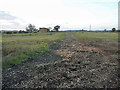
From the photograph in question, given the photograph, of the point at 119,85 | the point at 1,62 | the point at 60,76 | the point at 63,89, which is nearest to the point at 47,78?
the point at 60,76

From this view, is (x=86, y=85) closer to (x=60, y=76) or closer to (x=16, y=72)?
(x=60, y=76)

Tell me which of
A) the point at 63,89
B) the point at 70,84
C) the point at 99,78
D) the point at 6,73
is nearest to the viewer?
the point at 63,89

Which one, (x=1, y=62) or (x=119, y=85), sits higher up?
(x=1, y=62)

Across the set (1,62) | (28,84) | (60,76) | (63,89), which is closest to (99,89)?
(63,89)

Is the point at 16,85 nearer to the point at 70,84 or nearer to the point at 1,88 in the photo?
the point at 1,88

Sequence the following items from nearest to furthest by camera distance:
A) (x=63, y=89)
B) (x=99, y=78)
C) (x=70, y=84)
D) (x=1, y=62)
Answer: (x=63, y=89)
(x=70, y=84)
(x=99, y=78)
(x=1, y=62)

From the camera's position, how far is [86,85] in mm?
4035

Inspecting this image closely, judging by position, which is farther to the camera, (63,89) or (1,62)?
(1,62)

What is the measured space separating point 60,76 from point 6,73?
3098 mm

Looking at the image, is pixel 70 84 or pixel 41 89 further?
pixel 70 84

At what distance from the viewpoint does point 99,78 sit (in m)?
4.58

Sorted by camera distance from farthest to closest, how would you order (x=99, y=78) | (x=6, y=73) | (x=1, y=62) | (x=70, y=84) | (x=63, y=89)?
(x=1, y=62), (x=6, y=73), (x=99, y=78), (x=70, y=84), (x=63, y=89)

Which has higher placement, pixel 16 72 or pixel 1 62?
pixel 1 62

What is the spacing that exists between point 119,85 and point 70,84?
7.09 ft
